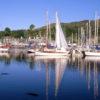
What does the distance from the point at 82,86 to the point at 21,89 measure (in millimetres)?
6267

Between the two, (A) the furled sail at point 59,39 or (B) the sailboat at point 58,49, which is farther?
(A) the furled sail at point 59,39

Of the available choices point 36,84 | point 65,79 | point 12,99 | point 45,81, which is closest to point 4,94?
point 12,99

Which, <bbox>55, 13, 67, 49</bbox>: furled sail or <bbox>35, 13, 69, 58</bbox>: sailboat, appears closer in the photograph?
<bbox>35, 13, 69, 58</bbox>: sailboat

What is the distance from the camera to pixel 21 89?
32906mm

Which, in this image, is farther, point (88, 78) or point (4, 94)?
point (88, 78)

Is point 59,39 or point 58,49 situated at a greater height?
point 59,39

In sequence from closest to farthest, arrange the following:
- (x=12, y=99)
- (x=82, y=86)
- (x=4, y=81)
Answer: (x=12, y=99), (x=82, y=86), (x=4, y=81)

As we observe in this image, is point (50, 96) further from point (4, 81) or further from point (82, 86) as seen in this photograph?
point (4, 81)

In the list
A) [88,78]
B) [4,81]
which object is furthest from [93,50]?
[4,81]

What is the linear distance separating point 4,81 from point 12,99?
10125 mm

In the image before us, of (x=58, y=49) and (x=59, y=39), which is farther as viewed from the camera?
(x=59, y=39)

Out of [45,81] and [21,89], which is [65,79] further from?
[21,89]

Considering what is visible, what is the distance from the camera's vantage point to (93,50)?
84.3 metres

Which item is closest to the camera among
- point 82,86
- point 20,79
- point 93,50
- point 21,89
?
point 21,89
